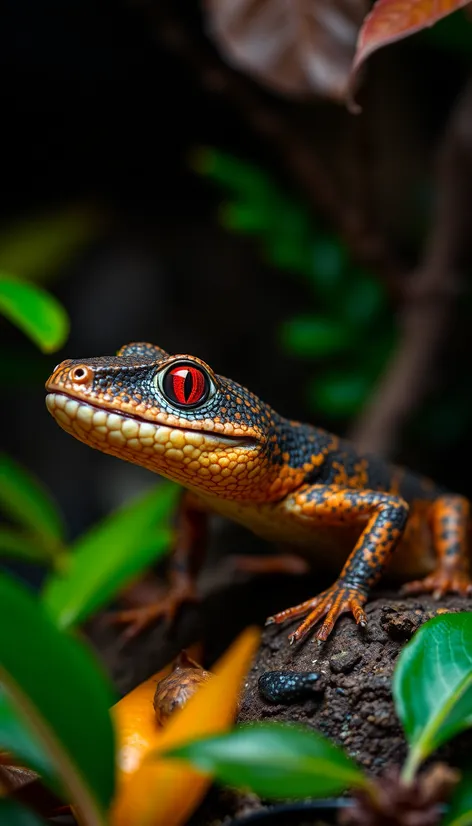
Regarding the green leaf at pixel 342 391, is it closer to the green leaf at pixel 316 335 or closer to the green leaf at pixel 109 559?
the green leaf at pixel 316 335

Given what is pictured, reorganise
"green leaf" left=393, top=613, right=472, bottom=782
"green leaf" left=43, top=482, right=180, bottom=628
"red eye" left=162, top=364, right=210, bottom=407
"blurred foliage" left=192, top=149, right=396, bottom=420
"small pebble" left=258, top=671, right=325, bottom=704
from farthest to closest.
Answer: "blurred foliage" left=192, top=149, right=396, bottom=420 → "green leaf" left=43, top=482, right=180, bottom=628 → "red eye" left=162, top=364, right=210, bottom=407 → "small pebble" left=258, top=671, right=325, bottom=704 → "green leaf" left=393, top=613, right=472, bottom=782

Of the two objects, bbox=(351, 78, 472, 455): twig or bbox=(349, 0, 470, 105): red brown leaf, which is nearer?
bbox=(349, 0, 470, 105): red brown leaf

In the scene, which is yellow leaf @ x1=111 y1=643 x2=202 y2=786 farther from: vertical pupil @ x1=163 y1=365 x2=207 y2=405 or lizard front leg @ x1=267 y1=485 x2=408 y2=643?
vertical pupil @ x1=163 y1=365 x2=207 y2=405

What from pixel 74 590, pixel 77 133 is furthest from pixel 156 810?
pixel 77 133

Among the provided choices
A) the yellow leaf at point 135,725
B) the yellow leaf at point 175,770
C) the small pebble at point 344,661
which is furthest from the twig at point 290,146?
the yellow leaf at point 175,770

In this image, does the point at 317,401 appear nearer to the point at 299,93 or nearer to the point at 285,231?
the point at 285,231

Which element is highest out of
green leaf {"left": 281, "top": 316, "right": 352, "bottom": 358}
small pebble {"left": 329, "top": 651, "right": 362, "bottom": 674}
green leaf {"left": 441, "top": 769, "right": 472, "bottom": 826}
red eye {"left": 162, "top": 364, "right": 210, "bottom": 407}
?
green leaf {"left": 281, "top": 316, "right": 352, "bottom": 358}

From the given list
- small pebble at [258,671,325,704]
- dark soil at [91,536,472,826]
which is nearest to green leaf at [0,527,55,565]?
dark soil at [91,536,472,826]
